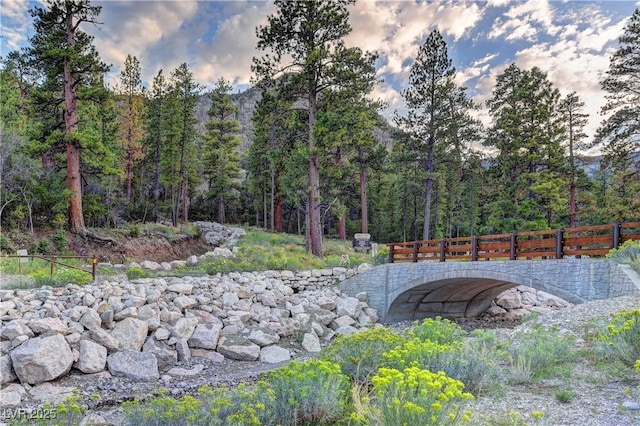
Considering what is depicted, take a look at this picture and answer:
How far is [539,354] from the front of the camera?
4699mm

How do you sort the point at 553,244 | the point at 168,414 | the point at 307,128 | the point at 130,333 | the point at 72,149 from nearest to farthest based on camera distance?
the point at 168,414
the point at 130,333
the point at 553,244
the point at 72,149
the point at 307,128

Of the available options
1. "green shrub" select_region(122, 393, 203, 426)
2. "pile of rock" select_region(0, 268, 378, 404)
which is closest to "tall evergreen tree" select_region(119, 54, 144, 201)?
"pile of rock" select_region(0, 268, 378, 404)

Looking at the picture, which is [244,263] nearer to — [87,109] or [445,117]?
[87,109]

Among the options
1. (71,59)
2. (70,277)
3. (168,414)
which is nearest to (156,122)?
(71,59)

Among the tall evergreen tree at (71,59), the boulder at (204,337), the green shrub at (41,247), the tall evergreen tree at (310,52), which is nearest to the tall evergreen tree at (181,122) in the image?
the tall evergreen tree at (71,59)

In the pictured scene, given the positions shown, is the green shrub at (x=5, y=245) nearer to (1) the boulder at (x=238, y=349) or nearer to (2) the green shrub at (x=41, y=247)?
(2) the green shrub at (x=41, y=247)

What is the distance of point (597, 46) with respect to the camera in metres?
13.3

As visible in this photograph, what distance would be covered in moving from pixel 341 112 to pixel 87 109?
12.1m

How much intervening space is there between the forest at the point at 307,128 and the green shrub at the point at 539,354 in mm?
12029

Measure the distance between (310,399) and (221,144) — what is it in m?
33.8

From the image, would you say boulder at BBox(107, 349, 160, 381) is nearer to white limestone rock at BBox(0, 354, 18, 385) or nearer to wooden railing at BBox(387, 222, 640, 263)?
white limestone rock at BBox(0, 354, 18, 385)

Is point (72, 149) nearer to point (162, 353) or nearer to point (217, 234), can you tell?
point (217, 234)

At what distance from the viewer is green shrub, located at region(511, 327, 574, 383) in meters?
4.43

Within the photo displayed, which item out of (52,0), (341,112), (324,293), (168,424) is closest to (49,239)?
(52,0)
